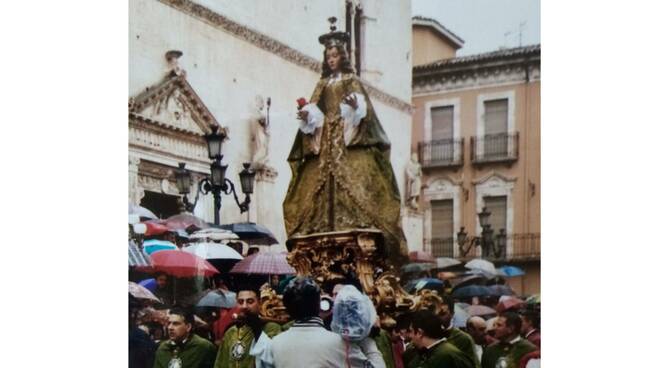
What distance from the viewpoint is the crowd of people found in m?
6.75

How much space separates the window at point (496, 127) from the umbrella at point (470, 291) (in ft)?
2.51

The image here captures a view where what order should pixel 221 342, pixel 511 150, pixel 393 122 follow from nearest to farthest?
pixel 511 150
pixel 393 122
pixel 221 342

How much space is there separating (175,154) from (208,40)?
0.81m

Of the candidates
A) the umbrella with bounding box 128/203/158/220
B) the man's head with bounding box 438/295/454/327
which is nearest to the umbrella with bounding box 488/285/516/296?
the man's head with bounding box 438/295/454/327

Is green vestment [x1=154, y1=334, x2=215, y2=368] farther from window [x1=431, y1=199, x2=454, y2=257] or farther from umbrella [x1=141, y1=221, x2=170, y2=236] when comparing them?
window [x1=431, y1=199, x2=454, y2=257]

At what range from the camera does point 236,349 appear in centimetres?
773

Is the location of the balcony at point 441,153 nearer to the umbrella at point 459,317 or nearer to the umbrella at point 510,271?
the umbrella at point 510,271

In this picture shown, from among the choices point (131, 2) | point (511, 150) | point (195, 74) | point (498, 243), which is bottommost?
point (498, 243)

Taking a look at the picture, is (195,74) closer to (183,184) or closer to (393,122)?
(183,184)

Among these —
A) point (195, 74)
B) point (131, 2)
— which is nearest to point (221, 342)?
point (195, 74)

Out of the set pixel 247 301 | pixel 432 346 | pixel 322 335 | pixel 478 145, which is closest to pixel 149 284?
pixel 247 301

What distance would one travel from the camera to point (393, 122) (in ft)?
23.8

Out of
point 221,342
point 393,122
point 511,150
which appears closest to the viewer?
point 511,150

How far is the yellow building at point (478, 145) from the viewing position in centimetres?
660
